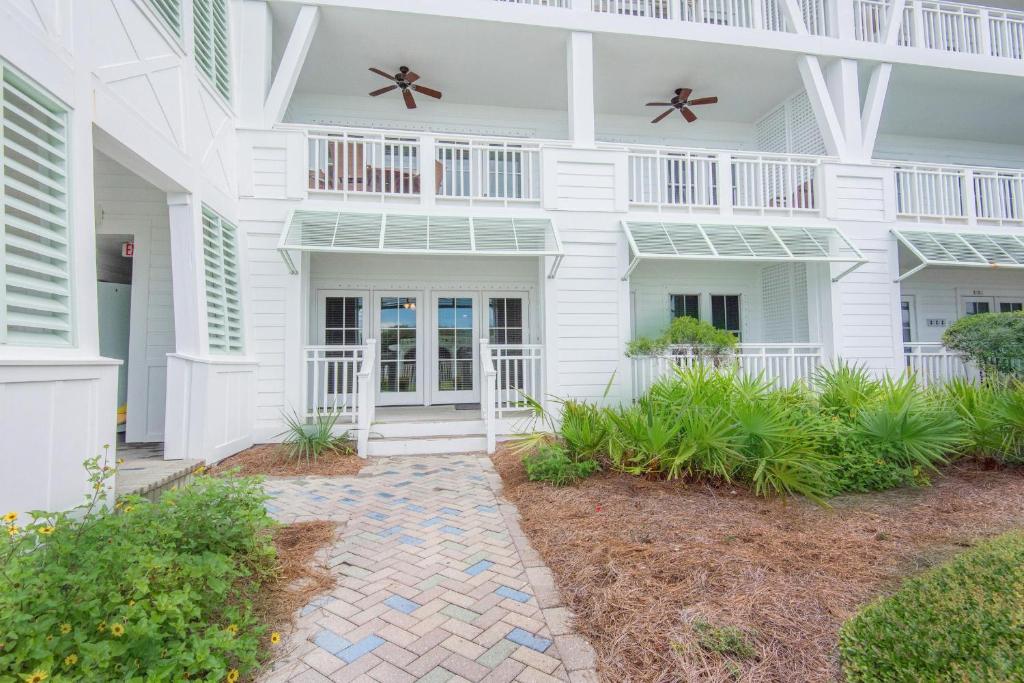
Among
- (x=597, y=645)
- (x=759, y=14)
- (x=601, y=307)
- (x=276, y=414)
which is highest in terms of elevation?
(x=759, y=14)

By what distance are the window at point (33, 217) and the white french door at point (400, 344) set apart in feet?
18.6

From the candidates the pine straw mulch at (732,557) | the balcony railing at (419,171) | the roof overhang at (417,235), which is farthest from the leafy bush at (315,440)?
the balcony railing at (419,171)

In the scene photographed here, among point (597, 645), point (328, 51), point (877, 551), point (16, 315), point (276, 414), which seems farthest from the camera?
point (328, 51)

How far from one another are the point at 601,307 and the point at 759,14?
575 cm

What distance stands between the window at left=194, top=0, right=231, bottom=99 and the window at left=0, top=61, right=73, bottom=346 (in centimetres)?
318

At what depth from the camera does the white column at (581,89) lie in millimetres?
7672

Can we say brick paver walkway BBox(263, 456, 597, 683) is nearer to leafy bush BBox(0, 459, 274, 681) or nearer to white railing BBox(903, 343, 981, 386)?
leafy bush BBox(0, 459, 274, 681)

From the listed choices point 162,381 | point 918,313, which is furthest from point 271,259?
point 918,313

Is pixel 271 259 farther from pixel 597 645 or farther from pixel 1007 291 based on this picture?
pixel 1007 291

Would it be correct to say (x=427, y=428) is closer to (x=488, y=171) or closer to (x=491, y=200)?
(x=491, y=200)

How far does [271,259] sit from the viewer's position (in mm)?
6820

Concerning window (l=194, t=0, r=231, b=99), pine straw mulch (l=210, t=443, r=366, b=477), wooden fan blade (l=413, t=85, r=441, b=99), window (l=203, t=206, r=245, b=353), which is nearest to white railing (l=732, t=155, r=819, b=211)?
wooden fan blade (l=413, t=85, r=441, b=99)

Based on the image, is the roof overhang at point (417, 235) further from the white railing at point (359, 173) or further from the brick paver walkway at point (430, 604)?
the brick paver walkway at point (430, 604)

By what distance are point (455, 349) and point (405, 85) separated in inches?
186
